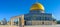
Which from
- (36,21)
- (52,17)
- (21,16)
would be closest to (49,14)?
(52,17)

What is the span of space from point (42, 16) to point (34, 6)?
5.66 ft

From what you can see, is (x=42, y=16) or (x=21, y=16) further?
(x=42, y=16)

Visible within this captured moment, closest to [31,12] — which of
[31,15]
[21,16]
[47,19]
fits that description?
[31,15]

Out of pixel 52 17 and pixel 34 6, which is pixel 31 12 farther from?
pixel 52 17

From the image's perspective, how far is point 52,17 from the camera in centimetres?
2252

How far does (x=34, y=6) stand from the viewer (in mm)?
22438

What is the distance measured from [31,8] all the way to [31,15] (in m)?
0.96

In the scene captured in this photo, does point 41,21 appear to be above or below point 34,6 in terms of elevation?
below

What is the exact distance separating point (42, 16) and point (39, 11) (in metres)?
0.97

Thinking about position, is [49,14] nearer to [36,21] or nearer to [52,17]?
[52,17]

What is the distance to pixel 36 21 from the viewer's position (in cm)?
2200

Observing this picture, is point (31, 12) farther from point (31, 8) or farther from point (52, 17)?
point (52, 17)

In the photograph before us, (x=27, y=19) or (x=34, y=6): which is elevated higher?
(x=34, y=6)

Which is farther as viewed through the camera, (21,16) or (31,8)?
(31,8)
